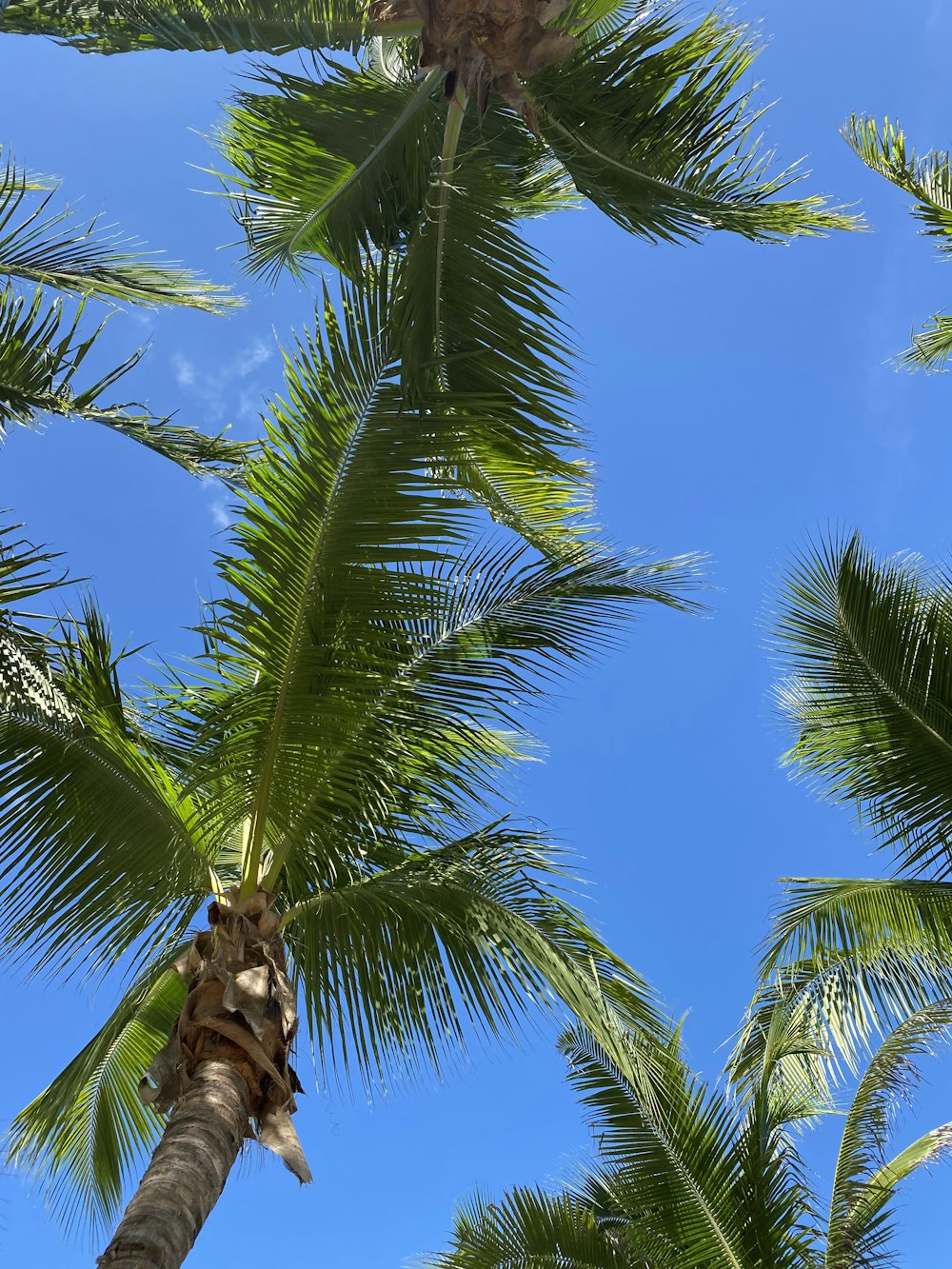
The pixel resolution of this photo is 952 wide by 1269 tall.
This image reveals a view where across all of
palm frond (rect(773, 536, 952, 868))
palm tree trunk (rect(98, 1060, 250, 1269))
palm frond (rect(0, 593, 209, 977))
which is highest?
palm frond (rect(773, 536, 952, 868))

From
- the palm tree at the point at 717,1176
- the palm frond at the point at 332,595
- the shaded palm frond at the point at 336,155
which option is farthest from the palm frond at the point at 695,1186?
the shaded palm frond at the point at 336,155

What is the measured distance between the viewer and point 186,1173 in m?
4.02

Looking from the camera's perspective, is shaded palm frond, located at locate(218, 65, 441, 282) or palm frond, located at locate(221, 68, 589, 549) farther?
shaded palm frond, located at locate(218, 65, 441, 282)

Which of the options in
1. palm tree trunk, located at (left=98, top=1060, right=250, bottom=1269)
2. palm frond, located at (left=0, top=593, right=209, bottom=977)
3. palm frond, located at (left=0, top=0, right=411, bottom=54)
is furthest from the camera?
palm frond, located at (left=0, top=0, right=411, bottom=54)

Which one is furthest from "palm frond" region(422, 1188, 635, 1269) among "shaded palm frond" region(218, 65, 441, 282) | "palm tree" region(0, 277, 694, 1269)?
"shaded palm frond" region(218, 65, 441, 282)

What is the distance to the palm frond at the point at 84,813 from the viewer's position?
17.1ft

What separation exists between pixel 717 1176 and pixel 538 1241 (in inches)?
61.2

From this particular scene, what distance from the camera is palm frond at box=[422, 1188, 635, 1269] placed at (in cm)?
748

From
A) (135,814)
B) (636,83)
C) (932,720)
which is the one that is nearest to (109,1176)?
(135,814)

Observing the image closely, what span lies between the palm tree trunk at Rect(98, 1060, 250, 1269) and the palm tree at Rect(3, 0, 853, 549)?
3188mm

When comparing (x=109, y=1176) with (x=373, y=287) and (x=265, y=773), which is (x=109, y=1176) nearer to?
(x=265, y=773)

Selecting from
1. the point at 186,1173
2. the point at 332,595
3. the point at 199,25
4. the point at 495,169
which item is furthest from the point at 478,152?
the point at 186,1173

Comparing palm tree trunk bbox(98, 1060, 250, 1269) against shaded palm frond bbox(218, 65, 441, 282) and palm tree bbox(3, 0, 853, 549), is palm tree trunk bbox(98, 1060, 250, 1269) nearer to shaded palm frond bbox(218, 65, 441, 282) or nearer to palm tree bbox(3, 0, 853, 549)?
palm tree bbox(3, 0, 853, 549)

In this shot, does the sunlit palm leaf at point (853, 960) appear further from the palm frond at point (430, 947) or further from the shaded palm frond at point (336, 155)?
the shaded palm frond at point (336, 155)
